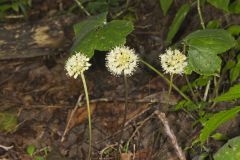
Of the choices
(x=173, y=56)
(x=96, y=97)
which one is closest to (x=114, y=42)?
(x=173, y=56)

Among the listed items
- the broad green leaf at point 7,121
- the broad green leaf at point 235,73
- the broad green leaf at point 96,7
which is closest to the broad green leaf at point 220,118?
the broad green leaf at point 235,73

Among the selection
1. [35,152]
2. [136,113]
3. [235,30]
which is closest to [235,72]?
[235,30]

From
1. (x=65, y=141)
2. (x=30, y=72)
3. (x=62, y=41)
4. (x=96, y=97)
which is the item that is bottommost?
(x=65, y=141)

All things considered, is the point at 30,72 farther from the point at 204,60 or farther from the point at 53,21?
the point at 204,60

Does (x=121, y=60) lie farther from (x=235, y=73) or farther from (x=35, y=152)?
(x=35, y=152)

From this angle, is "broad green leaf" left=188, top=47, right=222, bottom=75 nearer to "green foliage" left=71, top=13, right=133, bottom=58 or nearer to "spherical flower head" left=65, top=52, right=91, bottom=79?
"green foliage" left=71, top=13, right=133, bottom=58
